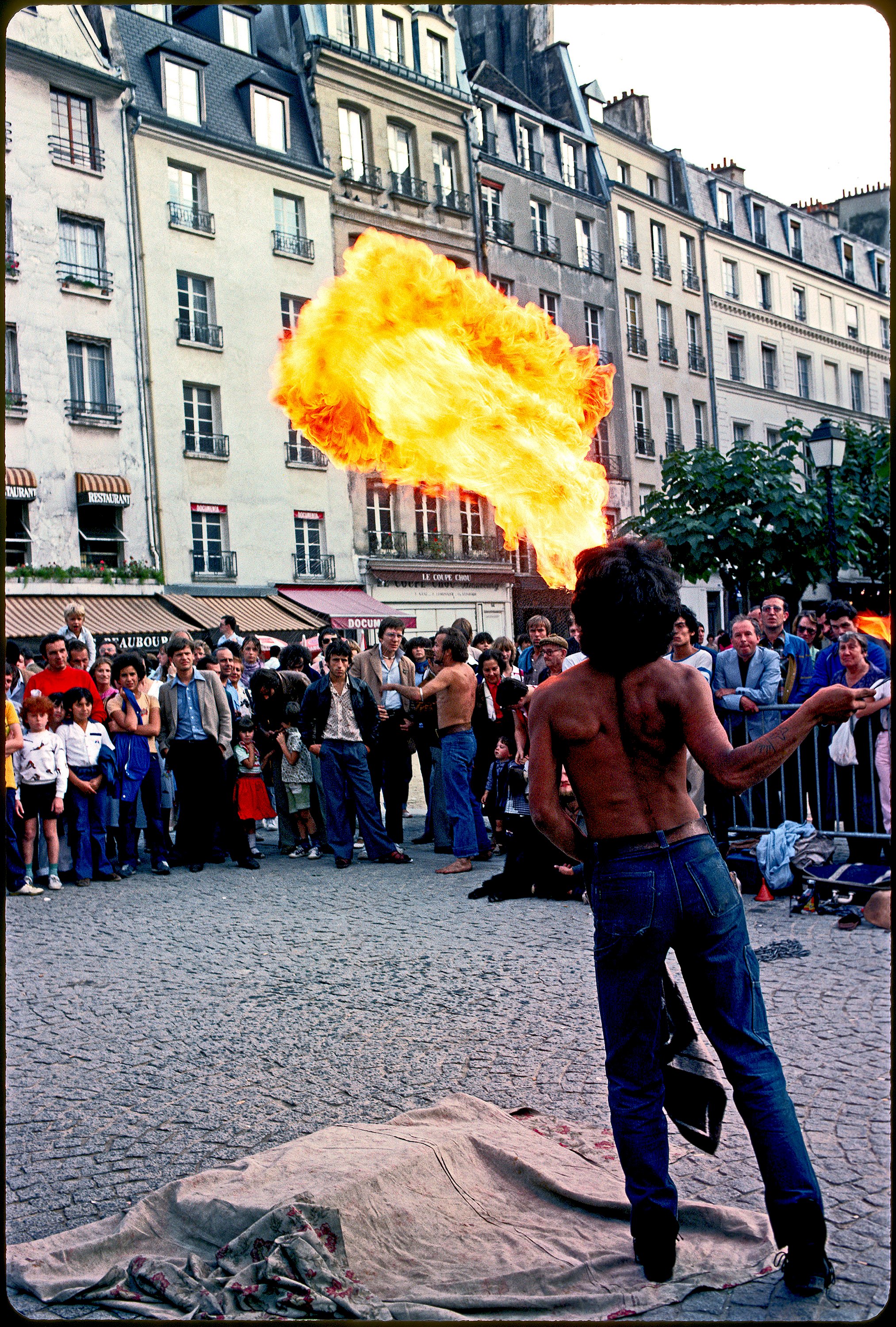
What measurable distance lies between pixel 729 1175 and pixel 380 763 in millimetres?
7645

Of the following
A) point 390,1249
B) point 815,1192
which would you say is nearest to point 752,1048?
point 815,1192

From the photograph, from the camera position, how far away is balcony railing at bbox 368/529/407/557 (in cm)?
3034

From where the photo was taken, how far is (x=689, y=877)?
319 cm

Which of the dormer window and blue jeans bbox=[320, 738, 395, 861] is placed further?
the dormer window

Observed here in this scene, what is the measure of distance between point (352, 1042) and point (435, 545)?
1053 inches

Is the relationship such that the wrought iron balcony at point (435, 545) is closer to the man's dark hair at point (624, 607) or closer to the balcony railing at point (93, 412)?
the balcony railing at point (93, 412)

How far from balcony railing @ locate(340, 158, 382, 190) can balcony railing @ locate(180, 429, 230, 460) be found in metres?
8.03

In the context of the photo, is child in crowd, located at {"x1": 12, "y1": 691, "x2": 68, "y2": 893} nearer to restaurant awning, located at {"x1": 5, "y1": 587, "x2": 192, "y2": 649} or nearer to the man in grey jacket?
the man in grey jacket

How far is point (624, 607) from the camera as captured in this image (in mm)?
3281

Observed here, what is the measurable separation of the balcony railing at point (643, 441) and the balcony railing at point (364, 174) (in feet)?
39.9

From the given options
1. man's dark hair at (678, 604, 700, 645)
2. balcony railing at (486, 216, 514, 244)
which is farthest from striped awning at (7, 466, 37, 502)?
man's dark hair at (678, 604, 700, 645)

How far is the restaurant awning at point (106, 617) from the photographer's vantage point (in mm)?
22234

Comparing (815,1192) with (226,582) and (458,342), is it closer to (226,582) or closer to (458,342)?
(458,342)

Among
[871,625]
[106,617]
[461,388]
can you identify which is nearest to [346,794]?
[871,625]
